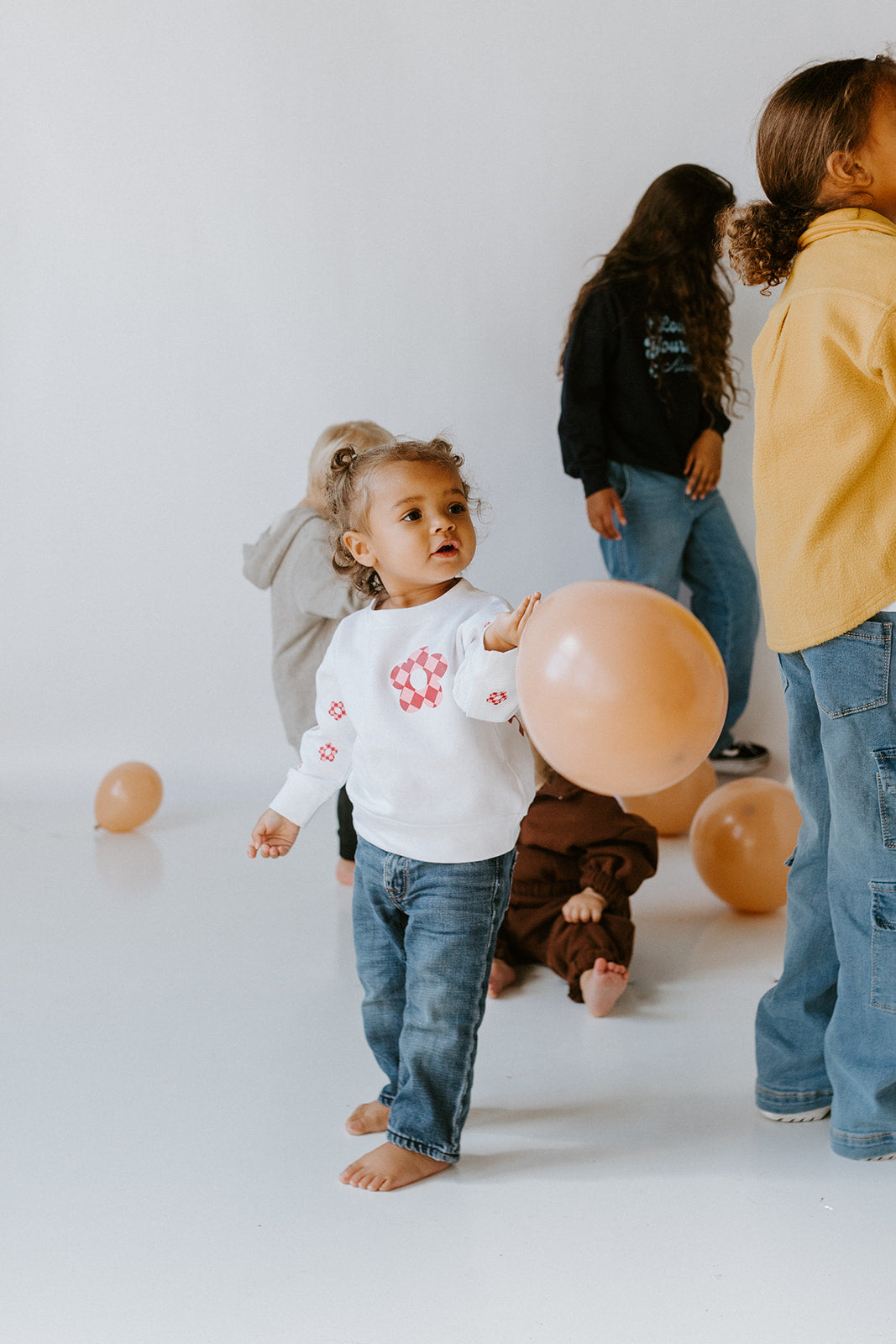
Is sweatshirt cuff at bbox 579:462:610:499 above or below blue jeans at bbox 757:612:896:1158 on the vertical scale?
above

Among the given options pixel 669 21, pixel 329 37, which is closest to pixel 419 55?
pixel 329 37

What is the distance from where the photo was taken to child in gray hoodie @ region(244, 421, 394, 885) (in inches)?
97.3

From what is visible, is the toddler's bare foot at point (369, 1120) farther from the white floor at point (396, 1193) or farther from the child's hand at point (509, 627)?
the child's hand at point (509, 627)

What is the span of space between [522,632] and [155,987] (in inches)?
46.4

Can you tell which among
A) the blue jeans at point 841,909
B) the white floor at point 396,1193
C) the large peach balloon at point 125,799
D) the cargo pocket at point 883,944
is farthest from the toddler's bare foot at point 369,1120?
the large peach balloon at point 125,799

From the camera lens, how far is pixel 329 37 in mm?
3152

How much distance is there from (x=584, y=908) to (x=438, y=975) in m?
0.61

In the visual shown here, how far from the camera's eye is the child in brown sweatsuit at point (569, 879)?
79.3 inches

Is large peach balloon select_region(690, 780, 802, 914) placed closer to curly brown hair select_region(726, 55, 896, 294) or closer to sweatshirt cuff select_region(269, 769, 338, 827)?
Answer: sweatshirt cuff select_region(269, 769, 338, 827)

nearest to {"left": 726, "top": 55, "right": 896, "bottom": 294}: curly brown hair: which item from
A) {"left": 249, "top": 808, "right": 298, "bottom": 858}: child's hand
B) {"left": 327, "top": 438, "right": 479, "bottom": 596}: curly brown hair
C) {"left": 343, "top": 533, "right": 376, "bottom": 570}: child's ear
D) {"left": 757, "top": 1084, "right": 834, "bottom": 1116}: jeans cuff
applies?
{"left": 327, "top": 438, "right": 479, "bottom": 596}: curly brown hair

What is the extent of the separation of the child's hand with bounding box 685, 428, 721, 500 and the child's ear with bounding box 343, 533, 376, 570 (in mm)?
1684

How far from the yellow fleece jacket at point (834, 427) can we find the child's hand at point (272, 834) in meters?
0.66

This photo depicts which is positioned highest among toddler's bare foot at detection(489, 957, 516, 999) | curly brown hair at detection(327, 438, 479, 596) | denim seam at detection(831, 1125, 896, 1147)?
curly brown hair at detection(327, 438, 479, 596)

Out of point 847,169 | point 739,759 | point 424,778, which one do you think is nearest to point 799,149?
point 847,169
